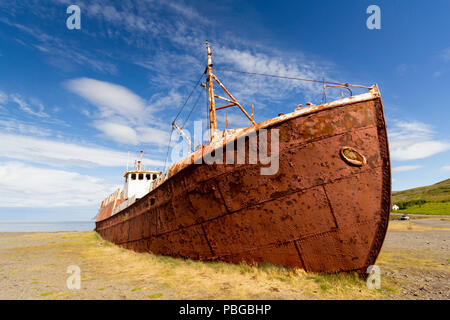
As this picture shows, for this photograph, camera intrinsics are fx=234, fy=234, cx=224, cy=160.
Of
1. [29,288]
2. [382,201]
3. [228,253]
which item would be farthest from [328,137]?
[29,288]

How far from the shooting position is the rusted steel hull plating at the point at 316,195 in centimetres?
513

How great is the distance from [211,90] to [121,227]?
9780mm

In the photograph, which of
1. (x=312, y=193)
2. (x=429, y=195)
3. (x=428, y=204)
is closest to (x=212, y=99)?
(x=312, y=193)

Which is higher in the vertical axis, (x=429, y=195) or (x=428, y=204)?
(x=428, y=204)

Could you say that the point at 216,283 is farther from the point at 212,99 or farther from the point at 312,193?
the point at 212,99

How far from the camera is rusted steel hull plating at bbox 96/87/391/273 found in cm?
513

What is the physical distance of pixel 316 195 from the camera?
528 centimetres

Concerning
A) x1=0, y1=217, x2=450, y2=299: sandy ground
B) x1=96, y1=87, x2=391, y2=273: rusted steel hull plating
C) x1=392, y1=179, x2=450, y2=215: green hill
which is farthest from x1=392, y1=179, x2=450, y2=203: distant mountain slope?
x1=96, y1=87, x2=391, y2=273: rusted steel hull plating

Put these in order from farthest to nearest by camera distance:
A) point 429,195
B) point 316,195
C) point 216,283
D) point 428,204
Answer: point 429,195 < point 428,204 < point 216,283 < point 316,195

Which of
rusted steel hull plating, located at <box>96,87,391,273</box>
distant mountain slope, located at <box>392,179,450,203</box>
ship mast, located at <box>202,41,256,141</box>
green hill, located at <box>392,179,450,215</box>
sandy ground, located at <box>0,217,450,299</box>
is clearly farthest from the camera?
distant mountain slope, located at <box>392,179,450,203</box>

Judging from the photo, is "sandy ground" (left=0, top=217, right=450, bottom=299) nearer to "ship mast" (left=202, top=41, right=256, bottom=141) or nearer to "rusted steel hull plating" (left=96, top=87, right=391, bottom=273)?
"rusted steel hull plating" (left=96, top=87, right=391, bottom=273)

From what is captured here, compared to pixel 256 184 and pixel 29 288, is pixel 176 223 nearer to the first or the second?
pixel 256 184

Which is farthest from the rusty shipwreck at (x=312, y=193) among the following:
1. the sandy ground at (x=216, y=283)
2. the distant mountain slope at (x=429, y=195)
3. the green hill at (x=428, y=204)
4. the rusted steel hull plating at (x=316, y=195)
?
the distant mountain slope at (x=429, y=195)
